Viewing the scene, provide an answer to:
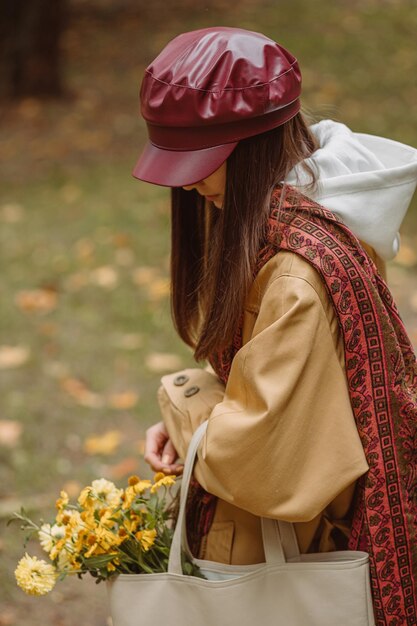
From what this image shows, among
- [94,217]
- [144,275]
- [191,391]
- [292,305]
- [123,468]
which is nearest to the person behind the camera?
[292,305]

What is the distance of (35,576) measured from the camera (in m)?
1.86

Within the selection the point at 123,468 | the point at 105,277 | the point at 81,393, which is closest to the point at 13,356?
the point at 81,393

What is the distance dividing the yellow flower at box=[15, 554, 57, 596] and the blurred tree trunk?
6680 millimetres

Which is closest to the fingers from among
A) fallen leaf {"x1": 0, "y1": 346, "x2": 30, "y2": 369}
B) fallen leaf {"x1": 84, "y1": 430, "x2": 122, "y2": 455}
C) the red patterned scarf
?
the red patterned scarf

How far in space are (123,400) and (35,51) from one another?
510 centimetres

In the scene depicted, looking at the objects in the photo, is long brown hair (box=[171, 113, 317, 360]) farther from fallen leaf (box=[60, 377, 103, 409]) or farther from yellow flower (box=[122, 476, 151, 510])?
fallen leaf (box=[60, 377, 103, 409])

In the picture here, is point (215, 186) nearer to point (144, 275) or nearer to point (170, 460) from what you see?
point (170, 460)

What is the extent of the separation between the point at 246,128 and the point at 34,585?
1016 millimetres

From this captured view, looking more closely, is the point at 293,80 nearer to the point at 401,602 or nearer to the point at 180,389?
the point at 180,389

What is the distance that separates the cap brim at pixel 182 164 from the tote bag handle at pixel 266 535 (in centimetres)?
48

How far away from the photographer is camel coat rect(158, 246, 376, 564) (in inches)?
61.9

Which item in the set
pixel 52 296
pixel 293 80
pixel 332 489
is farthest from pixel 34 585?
pixel 52 296

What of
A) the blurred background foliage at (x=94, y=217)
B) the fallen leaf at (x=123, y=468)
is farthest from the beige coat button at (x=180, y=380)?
the fallen leaf at (x=123, y=468)

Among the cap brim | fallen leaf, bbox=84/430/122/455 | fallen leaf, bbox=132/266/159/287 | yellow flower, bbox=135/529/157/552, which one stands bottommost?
fallen leaf, bbox=132/266/159/287
